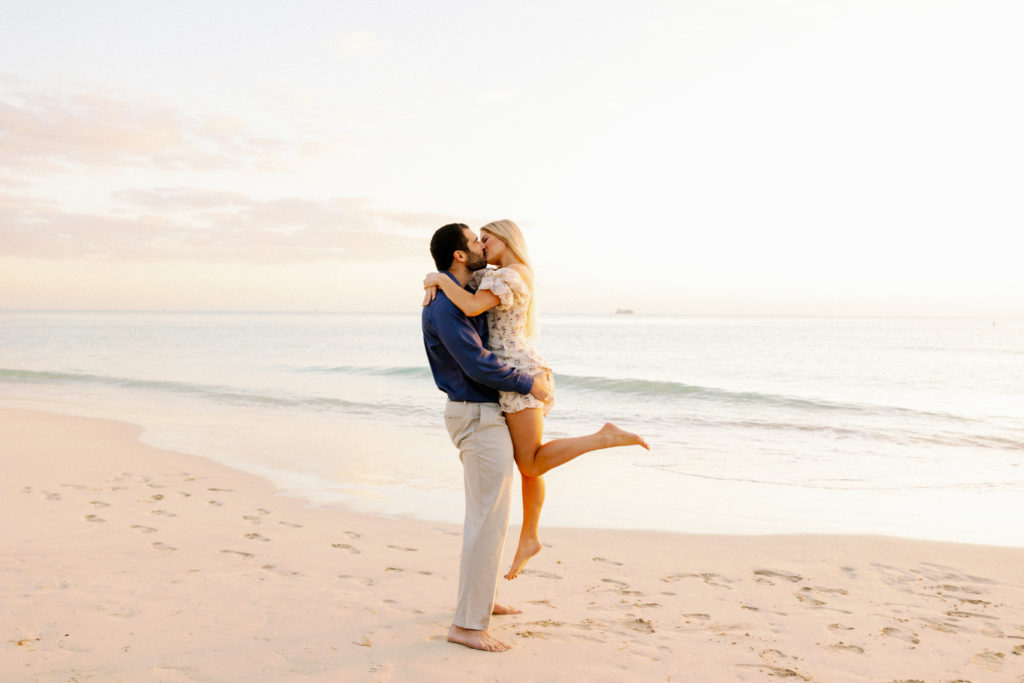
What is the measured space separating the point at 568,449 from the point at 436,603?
1390 mm

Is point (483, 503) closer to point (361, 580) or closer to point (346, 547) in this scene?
point (361, 580)

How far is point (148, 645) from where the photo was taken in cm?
347

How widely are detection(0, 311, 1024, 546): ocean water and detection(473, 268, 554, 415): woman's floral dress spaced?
3086mm

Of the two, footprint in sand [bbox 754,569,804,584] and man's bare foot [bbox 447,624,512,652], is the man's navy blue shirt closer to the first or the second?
man's bare foot [bbox 447,624,512,652]

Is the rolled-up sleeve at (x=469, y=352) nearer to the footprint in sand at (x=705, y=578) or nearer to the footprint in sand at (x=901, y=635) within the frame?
the footprint in sand at (x=705, y=578)

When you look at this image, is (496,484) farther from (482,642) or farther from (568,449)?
(482,642)

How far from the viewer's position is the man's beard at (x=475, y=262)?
142 inches

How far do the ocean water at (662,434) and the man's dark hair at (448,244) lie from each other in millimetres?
3475

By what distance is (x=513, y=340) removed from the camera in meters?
3.63

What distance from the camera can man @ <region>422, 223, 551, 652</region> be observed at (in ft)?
11.6

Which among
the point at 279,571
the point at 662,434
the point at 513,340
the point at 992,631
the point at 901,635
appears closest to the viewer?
the point at 513,340

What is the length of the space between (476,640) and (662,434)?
969 centimetres

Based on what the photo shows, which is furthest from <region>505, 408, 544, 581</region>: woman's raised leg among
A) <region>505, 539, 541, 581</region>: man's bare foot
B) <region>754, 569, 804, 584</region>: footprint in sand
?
<region>754, 569, 804, 584</region>: footprint in sand

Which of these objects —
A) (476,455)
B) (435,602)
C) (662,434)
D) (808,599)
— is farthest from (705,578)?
(662,434)
